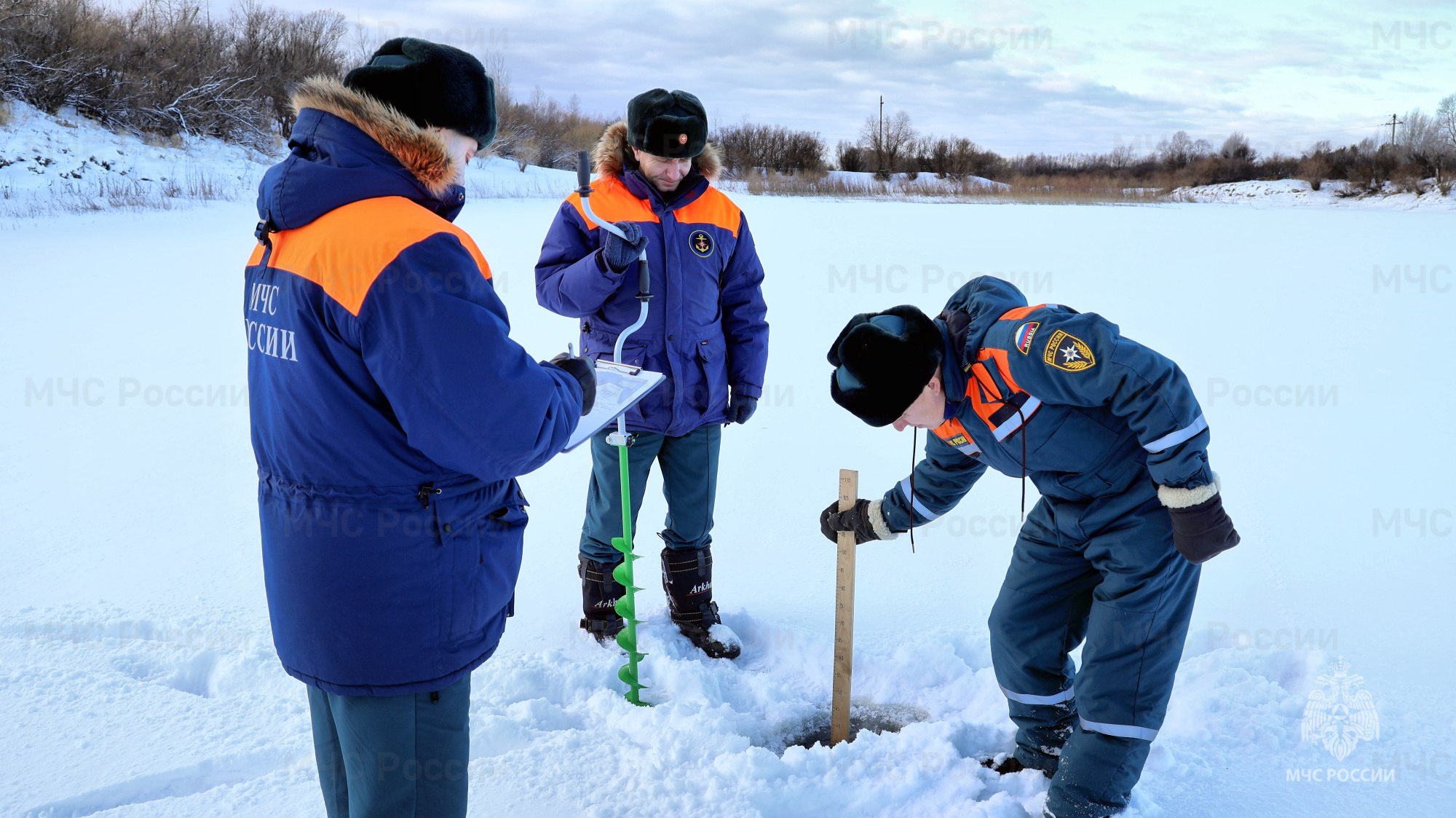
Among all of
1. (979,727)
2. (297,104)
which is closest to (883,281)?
(979,727)

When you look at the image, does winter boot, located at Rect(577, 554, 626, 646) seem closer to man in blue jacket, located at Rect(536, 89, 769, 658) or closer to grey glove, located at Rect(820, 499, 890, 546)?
man in blue jacket, located at Rect(536, 89, 769, 658)

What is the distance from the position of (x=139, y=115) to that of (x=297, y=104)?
1732cm

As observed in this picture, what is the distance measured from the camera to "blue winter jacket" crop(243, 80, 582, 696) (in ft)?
4.11

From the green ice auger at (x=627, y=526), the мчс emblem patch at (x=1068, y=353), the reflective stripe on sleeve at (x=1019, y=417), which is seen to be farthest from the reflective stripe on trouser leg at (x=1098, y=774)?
the green ice auger at (x=627, y=526)

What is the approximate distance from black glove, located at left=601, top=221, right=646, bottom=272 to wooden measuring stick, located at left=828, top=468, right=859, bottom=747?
813 mm

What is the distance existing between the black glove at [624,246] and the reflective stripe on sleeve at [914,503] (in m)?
0.93

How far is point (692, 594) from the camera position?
2914 mm

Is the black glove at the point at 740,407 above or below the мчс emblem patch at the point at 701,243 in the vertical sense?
below

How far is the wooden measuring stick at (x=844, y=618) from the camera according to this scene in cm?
242

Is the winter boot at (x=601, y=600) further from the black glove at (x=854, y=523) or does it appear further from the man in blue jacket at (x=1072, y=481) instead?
the man in blue jacket at (x=1072, y=481)

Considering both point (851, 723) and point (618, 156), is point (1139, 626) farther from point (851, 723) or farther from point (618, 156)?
point (618, 156)

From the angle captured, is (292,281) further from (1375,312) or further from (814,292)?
(1375,312)

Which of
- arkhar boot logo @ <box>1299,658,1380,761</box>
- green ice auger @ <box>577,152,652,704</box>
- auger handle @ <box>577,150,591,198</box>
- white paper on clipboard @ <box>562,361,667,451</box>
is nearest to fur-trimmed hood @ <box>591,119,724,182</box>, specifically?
green ice auger @ <box>577,152,652,704</box>

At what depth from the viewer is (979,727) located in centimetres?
242
